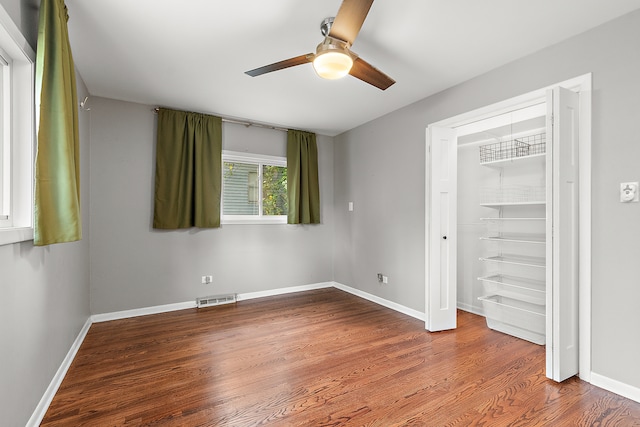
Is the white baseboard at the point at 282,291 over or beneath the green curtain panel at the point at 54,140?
beneath

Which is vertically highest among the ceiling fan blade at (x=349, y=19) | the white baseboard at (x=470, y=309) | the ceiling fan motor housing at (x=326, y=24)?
the ceiling fan motor housing at (x=326, y=24)

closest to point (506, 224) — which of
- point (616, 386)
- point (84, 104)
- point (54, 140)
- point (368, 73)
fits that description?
point (616, 386)

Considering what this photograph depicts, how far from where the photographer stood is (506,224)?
3.38 meters

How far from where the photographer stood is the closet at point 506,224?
299 cm

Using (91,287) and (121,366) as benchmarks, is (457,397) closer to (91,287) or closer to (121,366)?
(121,366)

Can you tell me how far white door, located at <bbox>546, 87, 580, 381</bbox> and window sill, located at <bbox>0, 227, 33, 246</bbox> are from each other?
3129mm

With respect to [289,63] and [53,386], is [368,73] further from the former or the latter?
[53,386]

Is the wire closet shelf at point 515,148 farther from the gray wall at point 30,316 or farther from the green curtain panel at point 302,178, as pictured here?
the gray wall at point 30,316

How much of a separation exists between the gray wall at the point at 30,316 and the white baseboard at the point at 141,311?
0.87m

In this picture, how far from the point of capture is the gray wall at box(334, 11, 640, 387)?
199 cm

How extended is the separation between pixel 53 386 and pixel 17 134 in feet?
5.24

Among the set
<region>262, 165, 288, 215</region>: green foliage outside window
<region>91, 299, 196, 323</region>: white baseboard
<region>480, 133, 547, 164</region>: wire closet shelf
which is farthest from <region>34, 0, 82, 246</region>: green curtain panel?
<region>480, 133, 547, 164</region>: wire closet shelf

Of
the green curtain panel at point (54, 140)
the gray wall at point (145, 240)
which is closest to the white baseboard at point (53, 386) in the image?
the gray wall at point (145, 240)

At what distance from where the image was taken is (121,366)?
238cm
